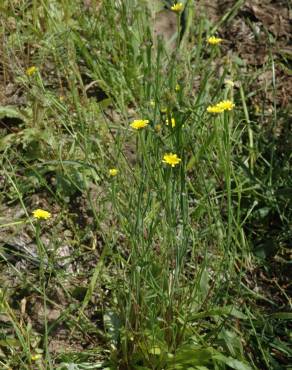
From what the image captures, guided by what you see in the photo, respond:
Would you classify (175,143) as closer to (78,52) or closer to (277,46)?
(78,52)

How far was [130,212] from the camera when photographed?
1.80 meters

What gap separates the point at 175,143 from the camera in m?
1.76

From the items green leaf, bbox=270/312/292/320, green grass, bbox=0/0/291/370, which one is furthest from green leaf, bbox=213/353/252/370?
green leaf, bbox=270/312/292/320

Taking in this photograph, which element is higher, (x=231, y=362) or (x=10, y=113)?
(x=10, y=113)

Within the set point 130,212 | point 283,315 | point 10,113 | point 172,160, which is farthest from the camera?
point 10,113

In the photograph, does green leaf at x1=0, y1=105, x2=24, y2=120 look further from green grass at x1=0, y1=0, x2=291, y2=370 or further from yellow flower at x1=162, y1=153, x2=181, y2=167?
yellow flower at x1=162, y1=153, x2=181, y2=167

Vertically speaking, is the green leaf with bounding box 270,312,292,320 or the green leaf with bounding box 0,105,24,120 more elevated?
the green leaf with bounding box 0,105,24,120

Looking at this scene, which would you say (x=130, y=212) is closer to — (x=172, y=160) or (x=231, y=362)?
(x=172, y=160)

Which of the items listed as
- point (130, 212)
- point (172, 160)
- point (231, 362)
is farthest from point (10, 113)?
point (231, 362)

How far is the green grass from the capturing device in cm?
185

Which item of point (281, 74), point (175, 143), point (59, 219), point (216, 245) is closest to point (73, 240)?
point (59, 219)

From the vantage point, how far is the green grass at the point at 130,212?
1.85 metres

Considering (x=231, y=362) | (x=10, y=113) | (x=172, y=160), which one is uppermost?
(x=172, y=160)

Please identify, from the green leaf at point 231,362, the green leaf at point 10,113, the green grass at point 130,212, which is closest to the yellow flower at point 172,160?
the green grass at point 130,212
